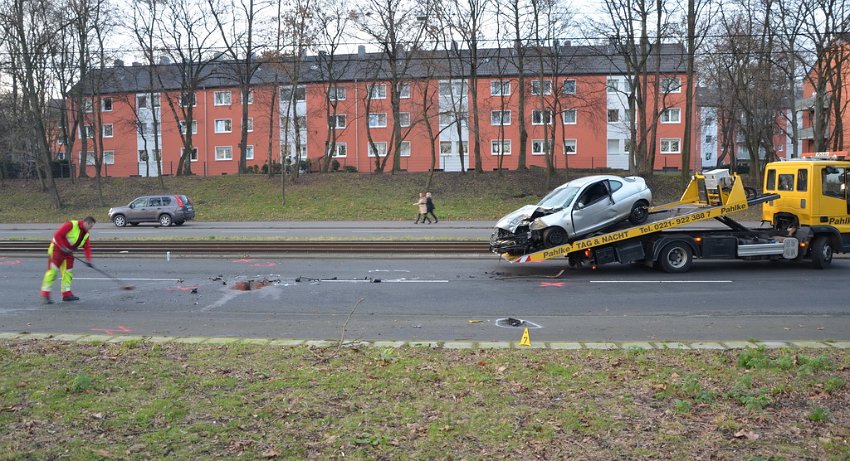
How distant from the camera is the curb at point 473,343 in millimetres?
8039

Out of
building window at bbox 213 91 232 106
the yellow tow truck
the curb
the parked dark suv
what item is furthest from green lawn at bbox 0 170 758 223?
the curb

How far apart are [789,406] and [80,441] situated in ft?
17.7

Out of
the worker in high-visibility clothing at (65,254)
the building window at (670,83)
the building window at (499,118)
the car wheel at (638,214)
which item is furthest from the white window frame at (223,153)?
the car wheel at (638,214)

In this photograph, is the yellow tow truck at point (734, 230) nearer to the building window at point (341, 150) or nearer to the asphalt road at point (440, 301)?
the asphalt road at point (440, 301)

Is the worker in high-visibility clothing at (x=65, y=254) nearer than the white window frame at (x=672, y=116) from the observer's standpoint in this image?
Yes

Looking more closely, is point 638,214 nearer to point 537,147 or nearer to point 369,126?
point 537,147

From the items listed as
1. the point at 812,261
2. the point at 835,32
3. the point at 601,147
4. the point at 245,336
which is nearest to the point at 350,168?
the point at 601,147

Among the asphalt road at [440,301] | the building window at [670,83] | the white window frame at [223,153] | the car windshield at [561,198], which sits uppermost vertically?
the building window at [670,83]

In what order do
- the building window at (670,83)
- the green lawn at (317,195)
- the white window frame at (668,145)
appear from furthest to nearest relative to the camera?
the white window frame at (668,145)
the building window at (670,83)
the green lawn at (317,195)

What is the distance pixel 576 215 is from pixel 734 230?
3.99 m

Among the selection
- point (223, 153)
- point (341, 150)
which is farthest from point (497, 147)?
point (223, 153)

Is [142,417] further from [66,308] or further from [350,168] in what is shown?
[350,168]

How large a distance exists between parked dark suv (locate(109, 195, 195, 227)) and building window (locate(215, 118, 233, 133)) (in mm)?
29822

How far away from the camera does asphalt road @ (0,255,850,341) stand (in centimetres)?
964
